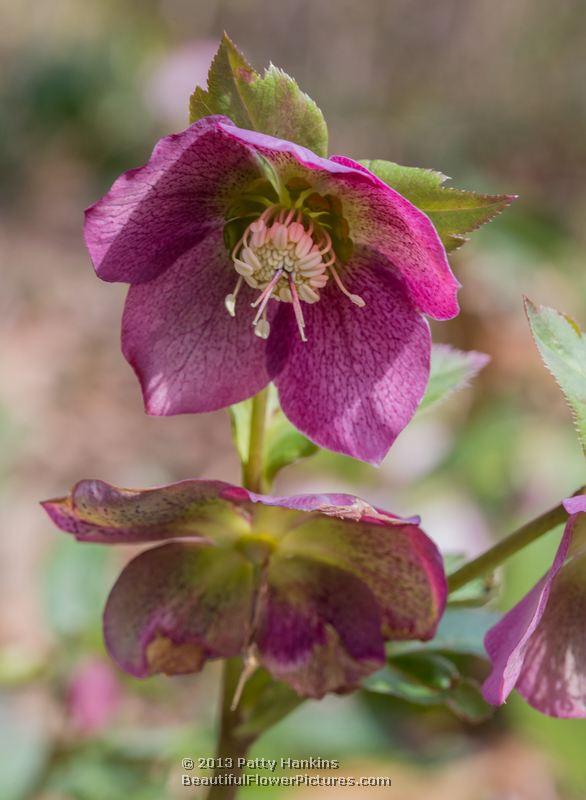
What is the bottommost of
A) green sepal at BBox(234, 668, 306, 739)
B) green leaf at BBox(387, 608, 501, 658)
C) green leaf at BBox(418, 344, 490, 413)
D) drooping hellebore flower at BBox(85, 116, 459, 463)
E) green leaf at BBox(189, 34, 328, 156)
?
green sepal at BBox(234, 668, 306, 739)

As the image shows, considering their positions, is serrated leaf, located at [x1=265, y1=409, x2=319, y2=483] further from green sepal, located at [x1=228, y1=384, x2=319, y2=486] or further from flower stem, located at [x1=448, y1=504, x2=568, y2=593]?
flower stem, located at [x1=448, y1=504, x2=568, y2=593]

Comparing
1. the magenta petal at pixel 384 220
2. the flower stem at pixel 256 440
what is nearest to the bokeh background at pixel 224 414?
the magenta petal at pixel 384 220

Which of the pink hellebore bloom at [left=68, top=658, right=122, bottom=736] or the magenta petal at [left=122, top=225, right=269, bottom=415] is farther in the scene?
the pink hellebore bloom at [left=68, top=658, right=122, bottom=736]

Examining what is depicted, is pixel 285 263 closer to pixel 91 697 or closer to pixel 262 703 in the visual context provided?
pixel 262 703

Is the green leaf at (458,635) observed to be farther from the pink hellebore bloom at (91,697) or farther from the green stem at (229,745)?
the pink hellebore bloom at (91,697)

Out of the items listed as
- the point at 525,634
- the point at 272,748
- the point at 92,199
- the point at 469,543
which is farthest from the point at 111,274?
the point at 92,199

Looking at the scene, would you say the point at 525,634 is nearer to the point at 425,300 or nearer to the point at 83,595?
the point at 425,300

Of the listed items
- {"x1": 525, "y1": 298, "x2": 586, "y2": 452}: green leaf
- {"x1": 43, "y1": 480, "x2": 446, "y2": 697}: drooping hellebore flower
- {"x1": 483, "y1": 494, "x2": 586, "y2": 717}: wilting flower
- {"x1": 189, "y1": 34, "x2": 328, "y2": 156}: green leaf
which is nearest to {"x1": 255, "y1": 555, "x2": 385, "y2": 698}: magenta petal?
{"x1": 43, "y1": 480, "x2": 446, "y2": 697}: drooping hellebore flower
